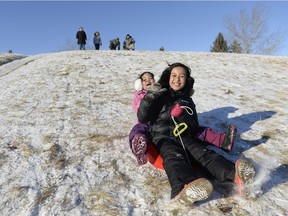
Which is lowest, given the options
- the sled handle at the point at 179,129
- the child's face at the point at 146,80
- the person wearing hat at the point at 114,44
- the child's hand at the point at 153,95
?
the person wearing hat at the point at 114,44

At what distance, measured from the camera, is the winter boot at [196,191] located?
271 cm

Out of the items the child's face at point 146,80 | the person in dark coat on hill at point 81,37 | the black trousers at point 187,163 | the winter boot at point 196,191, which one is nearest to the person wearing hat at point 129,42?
the person in dark coat on hill at point 81,37

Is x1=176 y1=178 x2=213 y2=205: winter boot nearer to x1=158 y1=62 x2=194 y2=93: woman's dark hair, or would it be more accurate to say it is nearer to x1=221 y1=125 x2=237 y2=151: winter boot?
x1=221 y1=125 x2=237 y2=151: winter boot

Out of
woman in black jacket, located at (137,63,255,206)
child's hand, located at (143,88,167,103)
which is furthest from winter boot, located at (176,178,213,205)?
child's hand, located at (143,88,167,103)

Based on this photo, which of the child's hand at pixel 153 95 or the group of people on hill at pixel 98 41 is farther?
the group of people on hill at pixel 98 41

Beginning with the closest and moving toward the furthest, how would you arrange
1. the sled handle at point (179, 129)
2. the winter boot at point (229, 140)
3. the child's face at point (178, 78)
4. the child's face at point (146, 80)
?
the sled handle at point (179, 129) → the winter boot at point (229, 140) → the child's face at point (178, 78) → the child's face at point (146, 80)

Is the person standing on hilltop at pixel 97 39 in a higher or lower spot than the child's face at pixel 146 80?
lower

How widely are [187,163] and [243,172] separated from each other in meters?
0.56

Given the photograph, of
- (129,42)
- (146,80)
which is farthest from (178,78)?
(129,42)

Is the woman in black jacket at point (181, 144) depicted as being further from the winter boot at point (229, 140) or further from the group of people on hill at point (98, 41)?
the group of people on hill at point (98, 41)

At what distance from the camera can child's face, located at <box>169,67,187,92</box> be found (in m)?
4.17

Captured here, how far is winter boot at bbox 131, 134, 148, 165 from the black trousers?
202mm

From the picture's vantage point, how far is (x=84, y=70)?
10.3m

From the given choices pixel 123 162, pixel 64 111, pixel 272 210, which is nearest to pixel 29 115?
pixel 64 111
